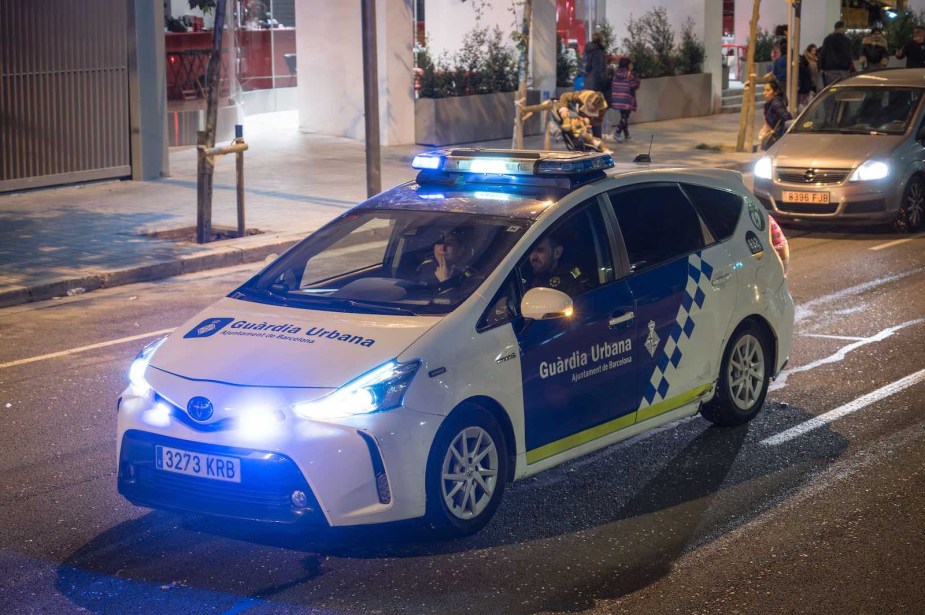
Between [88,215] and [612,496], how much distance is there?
11004mm

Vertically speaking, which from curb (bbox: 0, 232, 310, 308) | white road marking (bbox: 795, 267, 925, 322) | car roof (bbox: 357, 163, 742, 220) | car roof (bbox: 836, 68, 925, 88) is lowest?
white road marking (bbox: 795, 267, 925, 322)

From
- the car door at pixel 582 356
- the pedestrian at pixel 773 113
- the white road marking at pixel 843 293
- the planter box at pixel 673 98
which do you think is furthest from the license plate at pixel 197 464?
the planter box at pixel 673 98

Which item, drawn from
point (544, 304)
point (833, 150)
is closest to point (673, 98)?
point (833, 150)

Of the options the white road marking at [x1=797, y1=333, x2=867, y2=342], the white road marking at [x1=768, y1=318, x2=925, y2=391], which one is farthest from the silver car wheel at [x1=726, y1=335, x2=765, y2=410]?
the white road marking at [x1=797, y1=333, x2=867, y2=342]

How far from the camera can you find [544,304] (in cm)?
608

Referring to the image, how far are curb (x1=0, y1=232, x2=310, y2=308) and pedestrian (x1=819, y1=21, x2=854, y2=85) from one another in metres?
15.5

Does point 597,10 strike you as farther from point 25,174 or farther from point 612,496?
point 612,496

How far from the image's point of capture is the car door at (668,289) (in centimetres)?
685

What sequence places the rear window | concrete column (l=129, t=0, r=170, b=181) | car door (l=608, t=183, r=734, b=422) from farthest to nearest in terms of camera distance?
concrete column (l=129, t=0, r=170, b=181) → the rear window → car door (l=608, t=183, r=734, b=422)

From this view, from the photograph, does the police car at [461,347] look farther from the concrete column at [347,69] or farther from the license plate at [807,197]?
the concrete column at [347,69]

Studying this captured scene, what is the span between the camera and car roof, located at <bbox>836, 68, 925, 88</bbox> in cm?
1614

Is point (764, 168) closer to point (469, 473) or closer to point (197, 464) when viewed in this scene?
point (469, 473)

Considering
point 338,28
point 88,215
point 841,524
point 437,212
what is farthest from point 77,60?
point 841,524

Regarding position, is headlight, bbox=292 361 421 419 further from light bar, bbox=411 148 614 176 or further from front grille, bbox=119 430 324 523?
light bar, bbox=411 148 614 176
